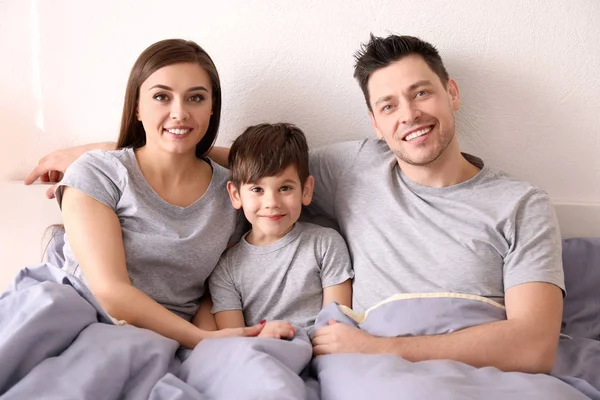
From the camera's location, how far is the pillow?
4.81 ft

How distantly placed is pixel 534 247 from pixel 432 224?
0.23 metres

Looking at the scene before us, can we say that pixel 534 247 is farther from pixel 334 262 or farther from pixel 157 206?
pixel 157 206

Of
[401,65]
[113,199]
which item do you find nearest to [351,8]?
[401,65]

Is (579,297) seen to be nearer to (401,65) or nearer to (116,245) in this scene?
(401,65)

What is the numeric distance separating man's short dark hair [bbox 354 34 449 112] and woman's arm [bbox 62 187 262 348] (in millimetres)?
671

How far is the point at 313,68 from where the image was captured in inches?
66.8

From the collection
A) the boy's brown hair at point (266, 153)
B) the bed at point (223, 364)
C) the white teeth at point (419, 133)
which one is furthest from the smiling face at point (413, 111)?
the bed at point (223, 364)

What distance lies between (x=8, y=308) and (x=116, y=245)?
0.98 ft

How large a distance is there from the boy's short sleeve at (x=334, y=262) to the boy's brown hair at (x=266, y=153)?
0.16 m

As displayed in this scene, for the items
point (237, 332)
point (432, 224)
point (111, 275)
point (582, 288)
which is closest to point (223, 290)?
point (237, 332)

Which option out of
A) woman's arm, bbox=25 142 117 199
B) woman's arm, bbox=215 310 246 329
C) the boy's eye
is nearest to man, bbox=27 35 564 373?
woman's arm, bbox=215 310 246 329

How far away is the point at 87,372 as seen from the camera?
1.02m

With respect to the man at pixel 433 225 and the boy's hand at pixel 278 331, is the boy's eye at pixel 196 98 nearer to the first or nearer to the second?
the man at pixel 433 225

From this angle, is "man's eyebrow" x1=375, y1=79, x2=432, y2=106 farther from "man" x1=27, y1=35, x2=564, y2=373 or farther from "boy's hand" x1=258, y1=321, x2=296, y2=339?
"boy's hand" x1=258, y1=321, x2=296, y2=339
